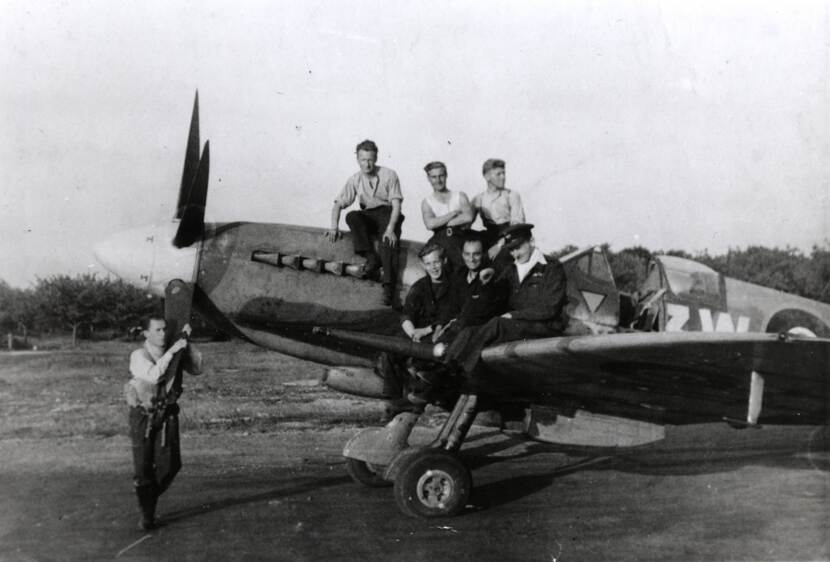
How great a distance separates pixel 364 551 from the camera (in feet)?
15.5

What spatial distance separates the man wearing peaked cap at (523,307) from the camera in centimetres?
545

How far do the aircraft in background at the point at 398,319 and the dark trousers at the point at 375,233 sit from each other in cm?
18

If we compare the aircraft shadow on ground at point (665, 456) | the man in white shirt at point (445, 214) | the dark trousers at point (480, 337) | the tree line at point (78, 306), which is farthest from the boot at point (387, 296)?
the tree line at point (78, 306)

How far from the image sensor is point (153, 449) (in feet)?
17.0

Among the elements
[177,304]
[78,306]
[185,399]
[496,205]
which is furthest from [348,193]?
[78,306]

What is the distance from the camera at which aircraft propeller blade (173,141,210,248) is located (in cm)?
670

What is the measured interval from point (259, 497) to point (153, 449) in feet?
4.00

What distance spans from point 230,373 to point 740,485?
12.7 meters

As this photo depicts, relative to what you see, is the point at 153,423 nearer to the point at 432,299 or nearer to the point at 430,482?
the point at 430,482

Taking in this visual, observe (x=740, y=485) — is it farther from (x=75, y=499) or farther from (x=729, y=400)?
(x=75, y=499)

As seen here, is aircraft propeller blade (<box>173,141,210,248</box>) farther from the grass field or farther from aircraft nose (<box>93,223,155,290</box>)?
the grass field

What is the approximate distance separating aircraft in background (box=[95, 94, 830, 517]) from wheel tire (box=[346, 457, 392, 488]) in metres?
0.01

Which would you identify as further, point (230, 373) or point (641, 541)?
point (230, 373)

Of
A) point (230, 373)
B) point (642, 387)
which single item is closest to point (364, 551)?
point (642, 387)
